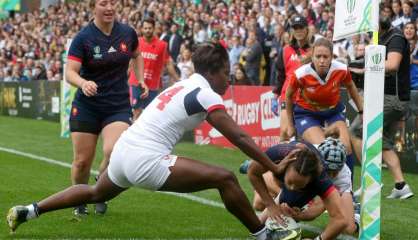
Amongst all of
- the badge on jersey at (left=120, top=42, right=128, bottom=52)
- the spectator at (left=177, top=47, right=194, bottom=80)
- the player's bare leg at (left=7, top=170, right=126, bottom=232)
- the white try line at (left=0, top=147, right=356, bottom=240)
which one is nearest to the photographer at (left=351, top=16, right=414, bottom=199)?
the white try line at (left=0, top=147, right=356, bottom=240)

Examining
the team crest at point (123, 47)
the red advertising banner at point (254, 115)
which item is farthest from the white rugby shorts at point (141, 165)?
the red advertising banner at point (254, 115)

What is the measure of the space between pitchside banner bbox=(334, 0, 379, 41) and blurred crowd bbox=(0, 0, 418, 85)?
6.00m

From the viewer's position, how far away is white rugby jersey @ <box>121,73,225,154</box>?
6523 mm

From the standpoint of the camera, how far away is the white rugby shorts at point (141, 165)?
662cm

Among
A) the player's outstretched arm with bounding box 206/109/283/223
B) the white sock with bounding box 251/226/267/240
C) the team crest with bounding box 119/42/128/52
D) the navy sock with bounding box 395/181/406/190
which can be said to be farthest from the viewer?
the navy sock with bounding box 395/181/406/190

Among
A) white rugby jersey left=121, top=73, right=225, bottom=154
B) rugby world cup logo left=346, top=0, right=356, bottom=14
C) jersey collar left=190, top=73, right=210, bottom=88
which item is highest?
rugby world cup logo left=346, top=0, right=356, bottom=14

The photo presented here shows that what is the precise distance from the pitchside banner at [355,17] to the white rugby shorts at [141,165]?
5.37ft

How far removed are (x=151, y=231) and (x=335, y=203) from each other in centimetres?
166

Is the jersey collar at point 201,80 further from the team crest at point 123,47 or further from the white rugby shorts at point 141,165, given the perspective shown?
the team crest at point 123,47

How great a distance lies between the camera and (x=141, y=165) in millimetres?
6621

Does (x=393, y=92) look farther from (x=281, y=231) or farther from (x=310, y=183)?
(x=281, y=231)

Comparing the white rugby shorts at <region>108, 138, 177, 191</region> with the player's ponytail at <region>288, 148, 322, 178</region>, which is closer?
the white rugby shorts at <region>108, 138, 177, 191</region>

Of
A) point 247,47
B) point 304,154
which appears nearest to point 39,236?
point 304,154

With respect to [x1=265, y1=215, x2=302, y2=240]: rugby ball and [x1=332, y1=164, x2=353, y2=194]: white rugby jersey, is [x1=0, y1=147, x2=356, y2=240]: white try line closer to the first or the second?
[x1=332, y1=164, x2=353, y2=194]: white rugby jersey
